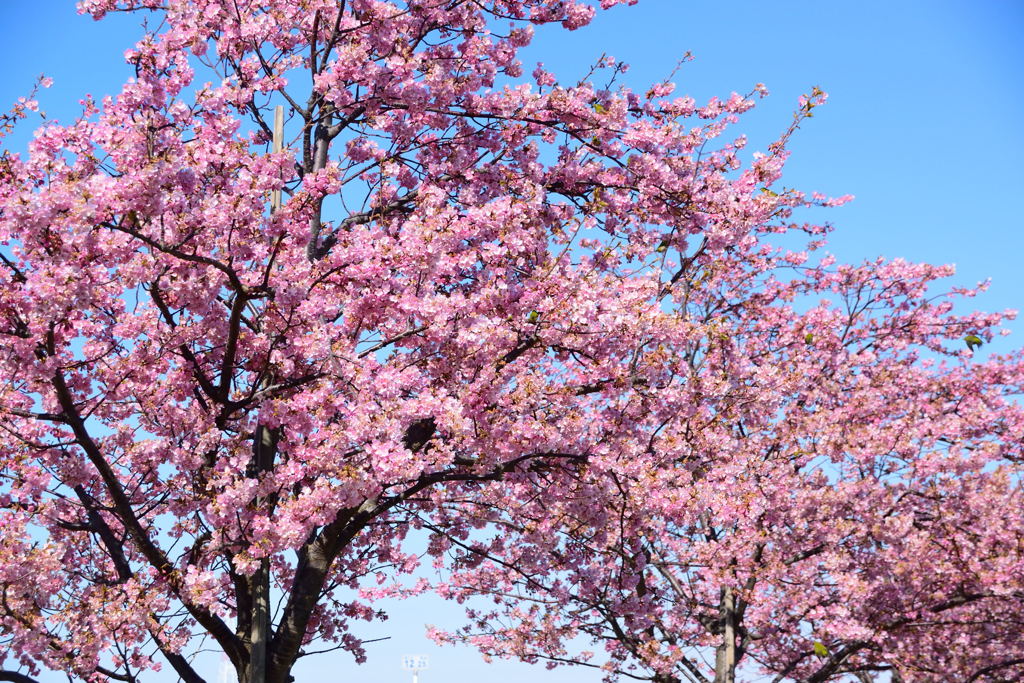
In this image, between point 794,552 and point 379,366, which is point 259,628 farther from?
point 794,552

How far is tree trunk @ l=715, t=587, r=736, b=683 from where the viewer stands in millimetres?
13969

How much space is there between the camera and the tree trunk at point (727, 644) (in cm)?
1397

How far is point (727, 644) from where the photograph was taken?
14.2 m

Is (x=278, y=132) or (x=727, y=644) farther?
(x=727, y=644)

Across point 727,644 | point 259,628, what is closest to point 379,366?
point 259,628

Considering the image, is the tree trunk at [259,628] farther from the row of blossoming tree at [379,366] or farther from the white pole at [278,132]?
the white pole at [278,132]

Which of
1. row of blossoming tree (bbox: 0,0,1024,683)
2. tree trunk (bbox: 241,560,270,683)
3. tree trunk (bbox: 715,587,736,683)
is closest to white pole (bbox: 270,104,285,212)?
row of blossoming tree (bbox: 0,0,1024,683)

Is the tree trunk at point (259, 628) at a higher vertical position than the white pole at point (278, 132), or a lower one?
lower

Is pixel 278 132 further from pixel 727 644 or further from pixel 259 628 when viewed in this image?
pixel 727 644

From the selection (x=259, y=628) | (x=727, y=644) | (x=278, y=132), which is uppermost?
(x=278, y=132)

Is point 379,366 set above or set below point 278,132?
below

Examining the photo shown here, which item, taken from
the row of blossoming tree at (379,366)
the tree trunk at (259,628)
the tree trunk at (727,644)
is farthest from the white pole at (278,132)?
the tree trunk at (727,644)

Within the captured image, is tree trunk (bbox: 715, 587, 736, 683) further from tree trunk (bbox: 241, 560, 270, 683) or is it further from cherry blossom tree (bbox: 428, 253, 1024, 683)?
tree trunk (bbox: 241, 560, 270, 683)

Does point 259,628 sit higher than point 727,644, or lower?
lower
